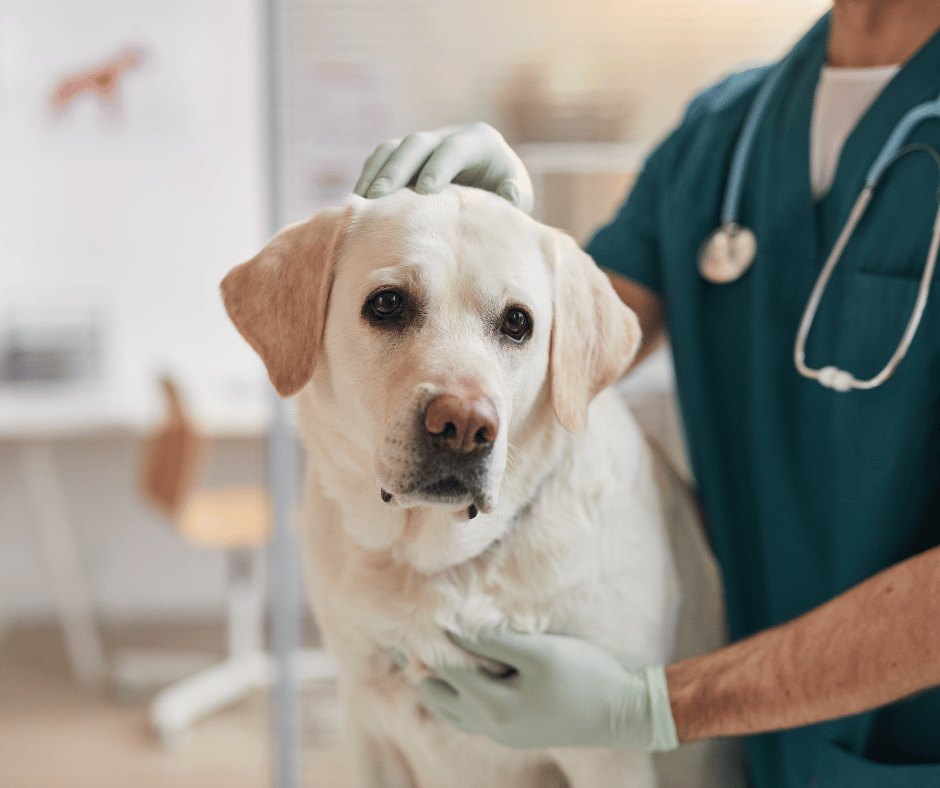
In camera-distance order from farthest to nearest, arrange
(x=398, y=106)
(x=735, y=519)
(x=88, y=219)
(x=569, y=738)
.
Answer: (x=88, y=219), (x=398, y=106), (x=735, y=519), (x=569, y=738)

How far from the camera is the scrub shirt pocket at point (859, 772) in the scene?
2.44 ft

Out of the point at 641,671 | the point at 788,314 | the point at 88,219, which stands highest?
the point at 788,314

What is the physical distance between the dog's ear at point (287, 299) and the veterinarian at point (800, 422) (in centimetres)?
7

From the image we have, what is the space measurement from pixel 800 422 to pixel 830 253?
0.59 feet

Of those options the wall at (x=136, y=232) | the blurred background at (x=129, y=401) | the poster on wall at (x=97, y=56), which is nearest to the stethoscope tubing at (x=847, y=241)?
the blurred background at (x=129, y=401)

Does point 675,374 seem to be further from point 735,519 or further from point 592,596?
point 592,596

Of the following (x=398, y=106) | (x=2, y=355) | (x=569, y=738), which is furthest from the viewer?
(x=2, y=355)

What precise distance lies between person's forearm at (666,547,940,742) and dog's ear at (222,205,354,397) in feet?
1.58

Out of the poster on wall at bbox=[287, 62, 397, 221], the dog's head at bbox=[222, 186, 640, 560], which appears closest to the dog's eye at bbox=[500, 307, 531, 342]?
the dog's head at bbox=[222, 186, 640, 560]

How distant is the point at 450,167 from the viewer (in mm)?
723

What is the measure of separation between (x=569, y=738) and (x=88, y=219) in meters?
3.26

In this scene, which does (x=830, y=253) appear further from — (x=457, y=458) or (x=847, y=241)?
(x=457, y=458)

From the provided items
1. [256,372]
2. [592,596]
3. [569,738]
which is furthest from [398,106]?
[256,372]

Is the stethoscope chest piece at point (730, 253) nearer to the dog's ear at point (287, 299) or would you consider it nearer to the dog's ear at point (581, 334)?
the dog's ear at point (581, 334)
